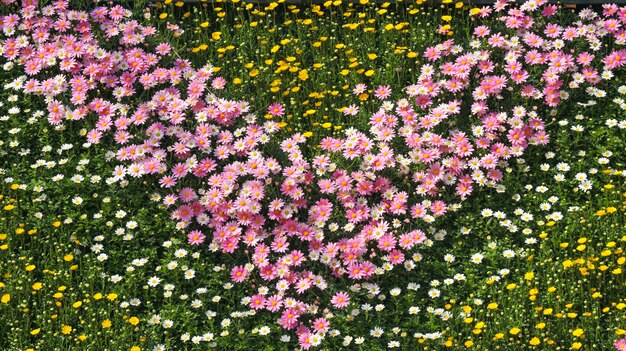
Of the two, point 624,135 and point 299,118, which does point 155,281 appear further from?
point 624,135

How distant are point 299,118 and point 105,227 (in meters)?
1.60

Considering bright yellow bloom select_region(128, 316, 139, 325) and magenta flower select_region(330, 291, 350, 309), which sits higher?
bright yellow bloom select_region(128, 316, 139, 325)

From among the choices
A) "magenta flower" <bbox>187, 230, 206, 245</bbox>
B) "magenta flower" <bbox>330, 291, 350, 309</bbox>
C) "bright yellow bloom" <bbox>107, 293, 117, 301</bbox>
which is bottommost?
"magenta flower" <bbox>330, 291, 350, 309</bbox>

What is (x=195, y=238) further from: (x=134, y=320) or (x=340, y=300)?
(x=340, y=300)

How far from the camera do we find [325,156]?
23.9 feet

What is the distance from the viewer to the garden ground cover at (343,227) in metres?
6.31

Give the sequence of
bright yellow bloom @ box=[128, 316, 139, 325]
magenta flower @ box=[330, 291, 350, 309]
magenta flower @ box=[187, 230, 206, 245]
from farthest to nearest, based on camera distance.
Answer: magenta flower @ box=[187, 230, 206, 245]
magenta flower @ box=[330, 291, 350, 309]
bright yellow bloom @ box=[128, 316, 139, 325]

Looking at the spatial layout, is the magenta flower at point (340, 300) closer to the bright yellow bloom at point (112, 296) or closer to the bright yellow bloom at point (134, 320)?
the bright yellow bloom at point (134, 320)

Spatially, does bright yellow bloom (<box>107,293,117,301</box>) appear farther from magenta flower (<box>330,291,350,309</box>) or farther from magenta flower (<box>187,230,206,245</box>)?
magenta flower (<box>330,291,350,309</box>)

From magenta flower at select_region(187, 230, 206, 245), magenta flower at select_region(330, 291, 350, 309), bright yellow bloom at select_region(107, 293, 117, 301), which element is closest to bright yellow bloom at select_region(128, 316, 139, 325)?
bright yellow bloom at select_region(107, 293, 117, 301)

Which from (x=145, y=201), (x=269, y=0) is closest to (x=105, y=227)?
(x=145, y=201)

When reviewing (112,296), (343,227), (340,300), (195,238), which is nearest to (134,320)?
(112,296)

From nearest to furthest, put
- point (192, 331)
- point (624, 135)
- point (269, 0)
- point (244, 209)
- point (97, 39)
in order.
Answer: point (192, 331), point (244, 209), point (624, 135), point (97, 39), point (269, 0)

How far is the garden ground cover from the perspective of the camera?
6309 mm
